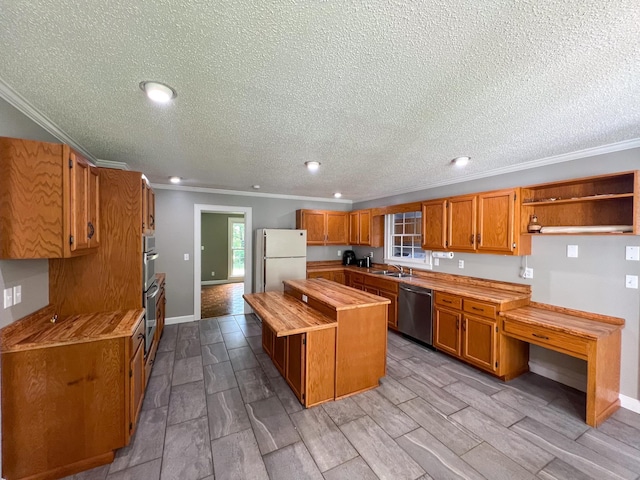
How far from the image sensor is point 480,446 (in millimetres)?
1967

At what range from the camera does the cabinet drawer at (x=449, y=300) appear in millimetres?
3254

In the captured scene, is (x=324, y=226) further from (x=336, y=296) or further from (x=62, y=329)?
(x=62, y=329)

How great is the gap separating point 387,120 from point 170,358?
366 cm

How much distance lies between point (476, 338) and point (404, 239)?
91.9 inches

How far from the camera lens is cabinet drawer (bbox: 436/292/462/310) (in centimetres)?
325

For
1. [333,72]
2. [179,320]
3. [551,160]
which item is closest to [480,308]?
[551,160]

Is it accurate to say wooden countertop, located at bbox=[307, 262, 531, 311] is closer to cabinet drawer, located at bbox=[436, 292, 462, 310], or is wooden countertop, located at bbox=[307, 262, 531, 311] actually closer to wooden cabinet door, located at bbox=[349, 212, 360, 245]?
cabinet drawer, located at bbox=[436, 292, 462, 310]

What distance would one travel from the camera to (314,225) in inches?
218

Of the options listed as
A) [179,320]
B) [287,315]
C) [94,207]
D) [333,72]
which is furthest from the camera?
[179,320]

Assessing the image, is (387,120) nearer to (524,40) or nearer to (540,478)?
(524,40)

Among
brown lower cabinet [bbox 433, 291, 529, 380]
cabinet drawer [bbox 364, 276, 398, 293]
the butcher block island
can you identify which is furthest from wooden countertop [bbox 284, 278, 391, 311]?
cabinet drawer [bbox 364, 276, 398, 293]

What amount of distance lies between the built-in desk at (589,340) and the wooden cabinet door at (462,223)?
1021mm

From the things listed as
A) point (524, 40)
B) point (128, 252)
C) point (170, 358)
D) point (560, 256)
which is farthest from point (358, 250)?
point (524, 40)

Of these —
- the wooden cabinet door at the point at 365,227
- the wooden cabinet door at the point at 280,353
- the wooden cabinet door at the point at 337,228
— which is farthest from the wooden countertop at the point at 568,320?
the wooden cabinet door at the point at 337,228
